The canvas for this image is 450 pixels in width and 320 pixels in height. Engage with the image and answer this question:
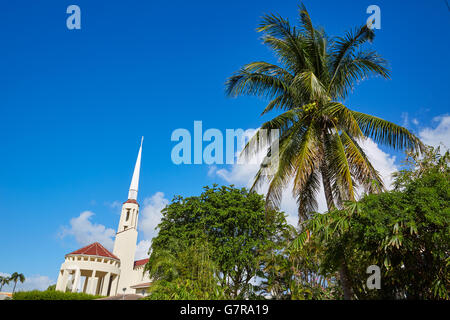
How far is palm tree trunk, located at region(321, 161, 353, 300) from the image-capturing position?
953 cm

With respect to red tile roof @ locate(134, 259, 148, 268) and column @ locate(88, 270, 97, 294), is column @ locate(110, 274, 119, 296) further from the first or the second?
red tile roof @ locate(134, 259, 148, 268)

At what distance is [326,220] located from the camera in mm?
9195

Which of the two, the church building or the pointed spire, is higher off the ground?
the pointed spire

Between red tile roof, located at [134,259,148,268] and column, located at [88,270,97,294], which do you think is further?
red tile roof, located at [134,259,148,268]

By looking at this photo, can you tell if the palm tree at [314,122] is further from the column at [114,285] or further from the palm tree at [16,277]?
the palm tree at [16,277]

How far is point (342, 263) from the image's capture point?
10.0 metres

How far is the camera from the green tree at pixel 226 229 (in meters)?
21.8

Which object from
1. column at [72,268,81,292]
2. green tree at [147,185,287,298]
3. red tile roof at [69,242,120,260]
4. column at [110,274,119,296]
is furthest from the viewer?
column at [110,274,119,296]

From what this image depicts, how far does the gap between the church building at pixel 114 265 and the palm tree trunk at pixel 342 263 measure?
37687 mm

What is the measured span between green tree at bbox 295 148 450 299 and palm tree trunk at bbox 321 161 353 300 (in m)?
0.28

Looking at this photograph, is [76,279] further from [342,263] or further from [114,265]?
[342,263]

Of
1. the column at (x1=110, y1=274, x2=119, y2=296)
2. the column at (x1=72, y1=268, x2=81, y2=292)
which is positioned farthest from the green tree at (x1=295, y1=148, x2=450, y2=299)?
the column at (x1=110, y1=274, x2=119, y2=296)
